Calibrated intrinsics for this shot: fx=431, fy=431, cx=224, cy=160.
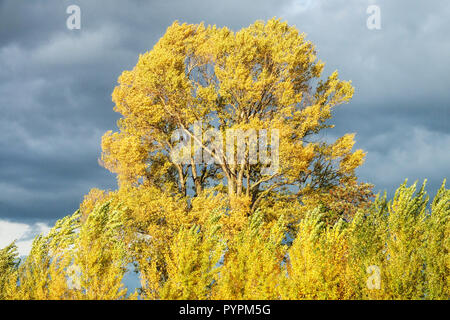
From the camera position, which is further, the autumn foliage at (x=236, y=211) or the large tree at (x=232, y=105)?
the large tree at (x=232, y=105)

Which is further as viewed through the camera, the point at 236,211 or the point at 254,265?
the point at 236,211

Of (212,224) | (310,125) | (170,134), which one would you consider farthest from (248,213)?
(170,134)

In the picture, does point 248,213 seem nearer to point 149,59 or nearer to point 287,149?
point 287,149

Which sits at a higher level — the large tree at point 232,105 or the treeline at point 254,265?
the large tree at point 232,105

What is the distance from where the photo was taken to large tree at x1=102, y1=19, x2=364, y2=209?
2914cm

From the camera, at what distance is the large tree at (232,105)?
29141 millimetres

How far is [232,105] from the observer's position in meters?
30.5

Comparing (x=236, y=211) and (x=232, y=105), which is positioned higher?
(x=232, y=105)

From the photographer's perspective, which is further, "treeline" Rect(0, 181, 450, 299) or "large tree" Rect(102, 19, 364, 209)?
"large tree" Rect(102, 19, 364, 209)

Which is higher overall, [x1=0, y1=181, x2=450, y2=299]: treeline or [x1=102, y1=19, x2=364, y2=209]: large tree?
[x1=102, y1=19, x2=364, y2=209]: large tree

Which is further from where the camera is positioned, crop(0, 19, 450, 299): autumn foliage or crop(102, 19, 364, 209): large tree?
crop(102, 19, 364, 209): large tree

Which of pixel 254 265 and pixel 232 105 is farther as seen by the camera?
A: pixel 232 105

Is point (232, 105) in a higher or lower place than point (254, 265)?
higher
